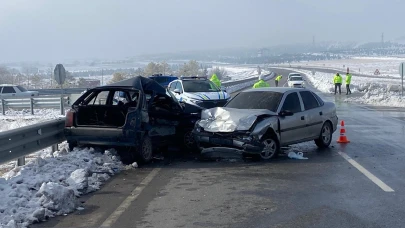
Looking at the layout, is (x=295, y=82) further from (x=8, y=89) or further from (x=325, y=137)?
(x=325, y=137)

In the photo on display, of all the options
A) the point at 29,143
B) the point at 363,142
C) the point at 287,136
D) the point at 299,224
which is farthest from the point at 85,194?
the point at 363,142

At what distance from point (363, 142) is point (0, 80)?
166ft

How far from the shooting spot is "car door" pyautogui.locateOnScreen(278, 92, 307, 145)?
11227mm

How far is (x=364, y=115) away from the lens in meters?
21.6

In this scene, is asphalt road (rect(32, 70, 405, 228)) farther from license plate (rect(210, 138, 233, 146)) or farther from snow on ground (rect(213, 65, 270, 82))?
snow on ground (rect(213, 65, 270, 82))

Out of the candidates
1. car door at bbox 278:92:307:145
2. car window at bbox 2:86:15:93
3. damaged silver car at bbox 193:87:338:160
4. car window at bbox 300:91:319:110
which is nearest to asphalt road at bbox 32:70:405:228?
damaged silver car at bbox 193:87:338:160

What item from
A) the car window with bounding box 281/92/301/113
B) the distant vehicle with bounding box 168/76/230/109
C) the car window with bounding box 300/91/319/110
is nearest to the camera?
the car window with bounding box 281/92/301/113

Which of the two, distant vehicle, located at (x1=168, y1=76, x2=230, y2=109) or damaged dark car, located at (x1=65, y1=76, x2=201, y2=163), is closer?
damaged dark car, located at (x1=65, y1=76, x2=201, y2=163)

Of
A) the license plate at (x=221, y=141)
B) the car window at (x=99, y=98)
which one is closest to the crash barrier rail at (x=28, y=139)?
the car window at (x=99, y=98)

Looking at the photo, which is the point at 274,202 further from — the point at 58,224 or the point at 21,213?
the point at 21,213

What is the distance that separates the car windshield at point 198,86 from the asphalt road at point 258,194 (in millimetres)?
9803

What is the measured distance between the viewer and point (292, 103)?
11.9m

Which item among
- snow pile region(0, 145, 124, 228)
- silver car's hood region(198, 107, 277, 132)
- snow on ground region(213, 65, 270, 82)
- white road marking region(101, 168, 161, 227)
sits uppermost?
snow on ground region(213, 65, 270, 82)

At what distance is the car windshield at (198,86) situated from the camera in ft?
68.9
